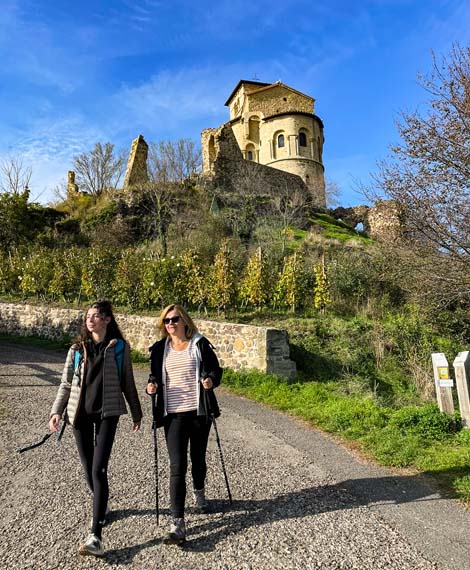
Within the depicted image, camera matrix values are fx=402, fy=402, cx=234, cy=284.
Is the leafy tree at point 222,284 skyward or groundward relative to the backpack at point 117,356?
skyward

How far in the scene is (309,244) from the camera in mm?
20969

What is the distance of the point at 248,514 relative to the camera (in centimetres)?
354

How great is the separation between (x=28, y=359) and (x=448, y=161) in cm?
1151

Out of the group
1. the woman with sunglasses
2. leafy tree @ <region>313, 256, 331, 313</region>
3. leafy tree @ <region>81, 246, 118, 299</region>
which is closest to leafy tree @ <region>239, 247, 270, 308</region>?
leafy tree @ <region>313, 256, 331, 313</region>

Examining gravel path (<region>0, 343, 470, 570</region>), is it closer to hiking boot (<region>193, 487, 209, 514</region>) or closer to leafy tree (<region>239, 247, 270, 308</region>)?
hiking boot (<region>193, 487, 209, 514</region>)

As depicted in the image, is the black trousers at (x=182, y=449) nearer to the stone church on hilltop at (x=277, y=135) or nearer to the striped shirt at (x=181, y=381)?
the striped shirt at (x=181, y=381)

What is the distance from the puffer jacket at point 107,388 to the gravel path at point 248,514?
916 mm

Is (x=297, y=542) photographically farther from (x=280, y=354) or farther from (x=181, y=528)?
(x=280, y=354)

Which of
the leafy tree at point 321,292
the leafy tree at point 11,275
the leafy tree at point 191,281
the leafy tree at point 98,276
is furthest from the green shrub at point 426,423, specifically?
the leafy tree at point 11,275

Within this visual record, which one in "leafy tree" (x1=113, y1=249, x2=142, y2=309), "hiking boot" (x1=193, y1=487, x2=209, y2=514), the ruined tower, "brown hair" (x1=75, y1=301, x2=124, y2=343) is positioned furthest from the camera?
the ruined tower

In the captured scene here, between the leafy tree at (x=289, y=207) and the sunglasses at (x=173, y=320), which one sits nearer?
the sunglasses at (x=173, y=320)

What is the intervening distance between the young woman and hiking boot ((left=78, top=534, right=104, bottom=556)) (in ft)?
0.28

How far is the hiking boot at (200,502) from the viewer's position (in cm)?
357

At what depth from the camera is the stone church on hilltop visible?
3266 centimetres
